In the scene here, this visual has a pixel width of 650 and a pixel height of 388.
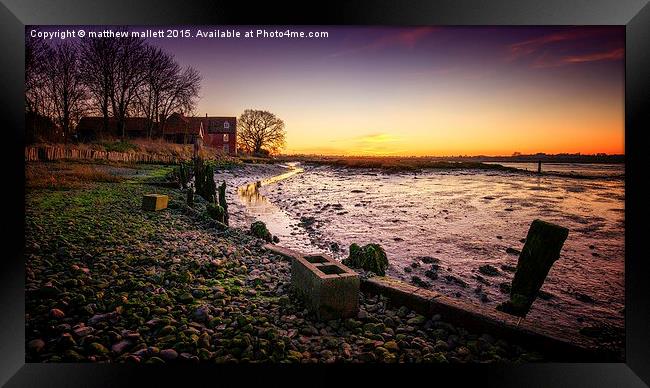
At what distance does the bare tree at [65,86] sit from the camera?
4.27m

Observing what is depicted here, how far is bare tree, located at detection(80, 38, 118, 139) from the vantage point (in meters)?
4.27

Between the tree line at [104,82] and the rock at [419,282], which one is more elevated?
the tree line at [104,82]

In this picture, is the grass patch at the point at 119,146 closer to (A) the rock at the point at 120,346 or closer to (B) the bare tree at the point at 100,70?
(B) the bare tree at the point at 100,70

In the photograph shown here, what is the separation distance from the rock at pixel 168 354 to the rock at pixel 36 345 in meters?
1.30

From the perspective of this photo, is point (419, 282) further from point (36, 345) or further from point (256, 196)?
A: point (256, 196)

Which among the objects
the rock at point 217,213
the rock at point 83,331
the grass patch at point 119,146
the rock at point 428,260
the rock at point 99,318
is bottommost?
the rock at point 83,331

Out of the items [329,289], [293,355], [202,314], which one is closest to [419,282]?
[329,289]

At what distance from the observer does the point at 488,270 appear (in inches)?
203

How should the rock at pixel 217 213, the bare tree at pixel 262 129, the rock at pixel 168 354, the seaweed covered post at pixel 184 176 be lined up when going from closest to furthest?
the rock at pixel 168 354
the bare tree at pixel 262 129
the rock at pixel 217 213
the seaweed covered post at pixel 184 176

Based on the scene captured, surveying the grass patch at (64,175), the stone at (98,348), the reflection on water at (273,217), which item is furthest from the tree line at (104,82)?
the stone at (98,348)

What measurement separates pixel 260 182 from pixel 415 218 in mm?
6901

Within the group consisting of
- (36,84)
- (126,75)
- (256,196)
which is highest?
(126,75)
